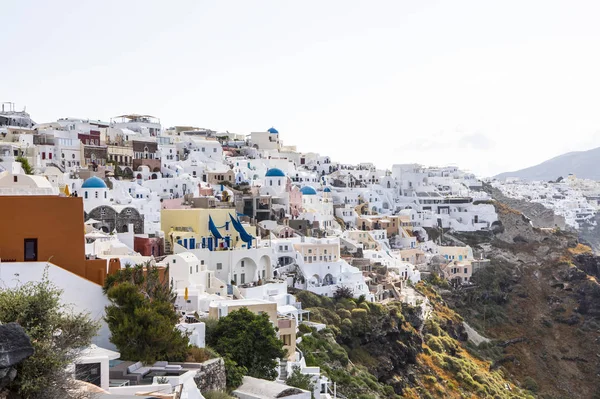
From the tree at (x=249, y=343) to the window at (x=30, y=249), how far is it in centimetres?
732

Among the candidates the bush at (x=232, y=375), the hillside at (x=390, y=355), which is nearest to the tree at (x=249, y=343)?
the bush at (x=232, y=375)

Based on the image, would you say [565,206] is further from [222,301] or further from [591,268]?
[222,301]

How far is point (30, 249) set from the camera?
68.2 feet

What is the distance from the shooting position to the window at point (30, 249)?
2073 cm

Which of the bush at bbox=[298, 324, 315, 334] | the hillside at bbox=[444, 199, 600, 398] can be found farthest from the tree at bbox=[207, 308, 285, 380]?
the hillside at bbox=[444, 199, 600, 398]

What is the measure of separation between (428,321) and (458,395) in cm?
815

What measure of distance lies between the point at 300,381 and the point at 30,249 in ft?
35.2

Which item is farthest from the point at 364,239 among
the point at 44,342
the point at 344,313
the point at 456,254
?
the point at 44,342

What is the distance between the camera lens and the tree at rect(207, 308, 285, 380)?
2531cm

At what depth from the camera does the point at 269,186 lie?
2441 inches

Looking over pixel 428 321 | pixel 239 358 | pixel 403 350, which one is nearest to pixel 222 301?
pixel 239 358

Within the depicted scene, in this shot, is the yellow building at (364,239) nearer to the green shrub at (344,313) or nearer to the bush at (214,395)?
the green shrub at (344,313)

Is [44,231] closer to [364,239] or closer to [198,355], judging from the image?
[198,355]

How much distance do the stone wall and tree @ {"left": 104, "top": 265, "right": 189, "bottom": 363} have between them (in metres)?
0.84
